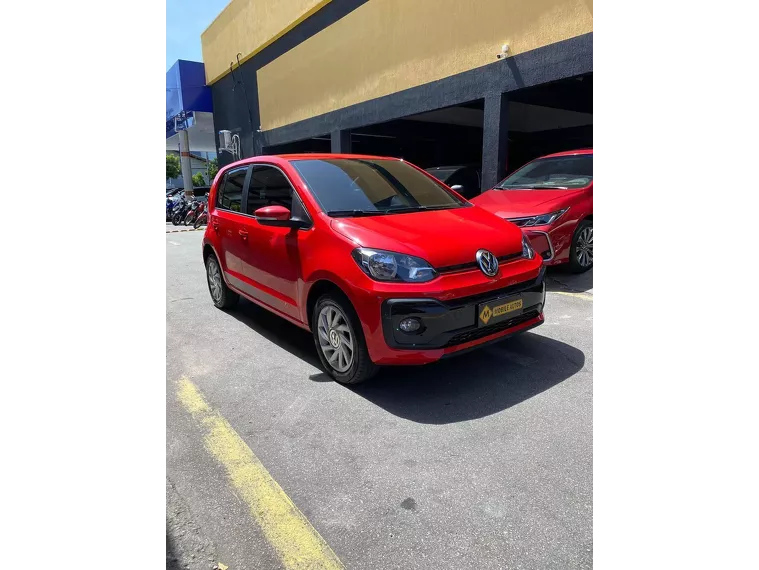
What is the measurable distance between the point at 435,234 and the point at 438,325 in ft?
2.18

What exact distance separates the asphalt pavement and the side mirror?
0.84 meters

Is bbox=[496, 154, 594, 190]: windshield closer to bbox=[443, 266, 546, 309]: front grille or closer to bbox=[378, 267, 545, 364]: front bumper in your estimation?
bbox=[443, 266, 546, 309]: front grille

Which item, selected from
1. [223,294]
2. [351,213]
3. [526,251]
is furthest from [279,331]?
[526,251]

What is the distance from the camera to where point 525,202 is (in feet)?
19.5

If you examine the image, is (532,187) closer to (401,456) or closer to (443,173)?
(443,173)

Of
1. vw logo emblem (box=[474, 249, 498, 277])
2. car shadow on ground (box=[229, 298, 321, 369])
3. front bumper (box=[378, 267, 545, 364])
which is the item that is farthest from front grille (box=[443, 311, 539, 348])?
car shadow on ground (box=[229, 298, 321, 369])

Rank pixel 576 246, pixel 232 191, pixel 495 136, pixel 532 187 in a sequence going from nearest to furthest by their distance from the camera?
pixel 232 191
pixel 576 246
pixel 532 187
pixel 495 136

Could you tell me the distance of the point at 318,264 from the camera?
336 cm

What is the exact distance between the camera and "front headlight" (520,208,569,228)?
553 cm

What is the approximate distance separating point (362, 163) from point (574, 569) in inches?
134

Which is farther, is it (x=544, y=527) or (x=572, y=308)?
(x=572, y=308)
